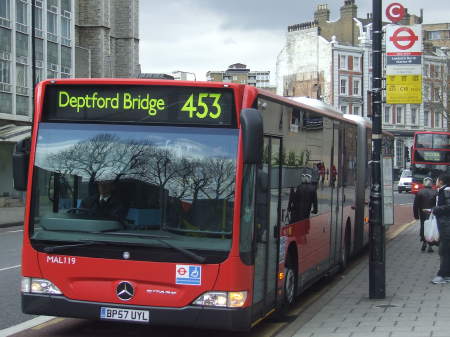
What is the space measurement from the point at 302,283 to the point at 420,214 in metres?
8.60

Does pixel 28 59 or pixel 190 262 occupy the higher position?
pixel 28 59

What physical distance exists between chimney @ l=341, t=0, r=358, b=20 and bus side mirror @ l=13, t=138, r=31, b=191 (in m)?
86.4

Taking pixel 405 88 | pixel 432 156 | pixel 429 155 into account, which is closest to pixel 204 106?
pixel 405 88

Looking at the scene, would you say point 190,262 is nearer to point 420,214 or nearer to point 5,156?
point 420,214

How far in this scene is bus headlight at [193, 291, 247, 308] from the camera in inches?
279

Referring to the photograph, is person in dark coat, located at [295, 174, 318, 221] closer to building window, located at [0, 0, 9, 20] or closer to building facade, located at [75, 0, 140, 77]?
building window, located at [0, 0, 9, 20]

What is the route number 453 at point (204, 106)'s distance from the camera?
289 inches

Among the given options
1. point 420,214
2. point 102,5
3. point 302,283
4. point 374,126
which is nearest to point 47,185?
point 302,283

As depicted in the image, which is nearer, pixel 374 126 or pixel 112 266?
pixel 112 266

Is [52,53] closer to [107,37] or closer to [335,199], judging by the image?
[107,37]

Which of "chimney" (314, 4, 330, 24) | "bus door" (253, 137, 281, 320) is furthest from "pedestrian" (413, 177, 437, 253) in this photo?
"chimney" (314, 4, 330, 24)

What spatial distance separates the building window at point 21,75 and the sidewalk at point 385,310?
2768cm

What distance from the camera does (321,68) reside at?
8844cm

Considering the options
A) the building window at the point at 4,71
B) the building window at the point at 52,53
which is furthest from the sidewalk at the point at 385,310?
the building window at the point at 52,53
